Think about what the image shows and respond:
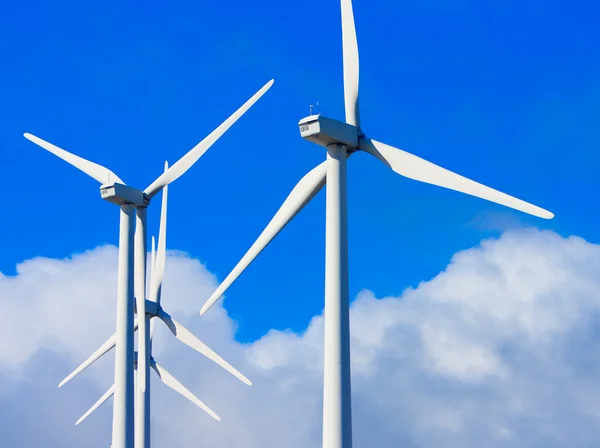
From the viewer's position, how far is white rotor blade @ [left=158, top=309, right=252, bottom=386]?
55875 millimetres

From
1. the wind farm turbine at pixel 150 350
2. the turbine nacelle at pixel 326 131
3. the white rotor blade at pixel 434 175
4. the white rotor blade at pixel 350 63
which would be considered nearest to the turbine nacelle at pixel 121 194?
the wind farm turbine at pixel 150 350

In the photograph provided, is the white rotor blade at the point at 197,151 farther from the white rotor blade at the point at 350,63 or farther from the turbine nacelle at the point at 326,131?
the turbine nacelle at the point at 326,131

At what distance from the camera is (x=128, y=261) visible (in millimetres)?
51031

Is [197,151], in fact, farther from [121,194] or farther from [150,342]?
[150,342]

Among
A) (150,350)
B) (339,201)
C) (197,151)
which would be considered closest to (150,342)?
(150,350)

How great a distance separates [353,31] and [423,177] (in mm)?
6807

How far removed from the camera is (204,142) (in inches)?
1996

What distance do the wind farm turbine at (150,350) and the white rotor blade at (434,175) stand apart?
19419 mm

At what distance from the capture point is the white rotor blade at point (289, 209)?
40531 mm

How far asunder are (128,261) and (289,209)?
12626 millimetres

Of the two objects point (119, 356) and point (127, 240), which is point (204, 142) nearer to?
point (127, 240)

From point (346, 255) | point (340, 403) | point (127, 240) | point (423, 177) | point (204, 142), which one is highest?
point (204, 142)

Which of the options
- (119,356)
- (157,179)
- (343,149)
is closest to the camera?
(343,149)

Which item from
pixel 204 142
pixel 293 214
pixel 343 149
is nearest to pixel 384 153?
pixel 343 149
